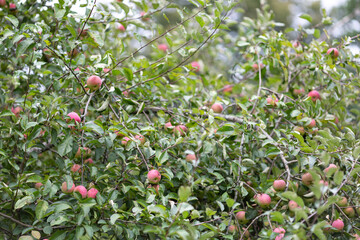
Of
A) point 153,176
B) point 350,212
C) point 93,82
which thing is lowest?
point 350,212

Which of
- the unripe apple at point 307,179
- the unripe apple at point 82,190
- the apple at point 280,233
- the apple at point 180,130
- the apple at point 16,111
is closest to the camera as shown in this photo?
the apple at point 280,233

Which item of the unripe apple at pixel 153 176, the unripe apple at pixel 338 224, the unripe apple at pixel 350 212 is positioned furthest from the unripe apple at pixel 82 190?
the unripe apple at pixel 350 212

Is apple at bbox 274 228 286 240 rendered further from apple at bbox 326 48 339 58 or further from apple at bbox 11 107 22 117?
apple at bbox 11 107 22 117

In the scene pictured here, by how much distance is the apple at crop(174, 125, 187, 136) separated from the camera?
1.53 m

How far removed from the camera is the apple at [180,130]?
153 cm

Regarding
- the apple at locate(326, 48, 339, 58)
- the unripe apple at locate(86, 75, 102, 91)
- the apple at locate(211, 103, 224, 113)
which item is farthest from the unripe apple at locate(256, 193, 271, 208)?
the apple at locate(326, 48, 339, 58)

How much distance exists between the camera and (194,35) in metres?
1.69

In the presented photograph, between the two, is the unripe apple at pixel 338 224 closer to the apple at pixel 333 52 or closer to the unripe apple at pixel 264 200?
the unripe apple at pixel 264 200

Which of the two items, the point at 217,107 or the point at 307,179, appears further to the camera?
the point at 217,107

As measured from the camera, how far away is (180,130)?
162cm

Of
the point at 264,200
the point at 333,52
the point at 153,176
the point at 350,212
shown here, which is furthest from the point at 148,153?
the point at 333,52

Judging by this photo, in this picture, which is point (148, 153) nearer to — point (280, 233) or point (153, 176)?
point (153, 176)

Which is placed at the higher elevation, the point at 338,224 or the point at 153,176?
the point at 153,176

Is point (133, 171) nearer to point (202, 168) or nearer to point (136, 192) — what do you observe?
point (136, 192)
